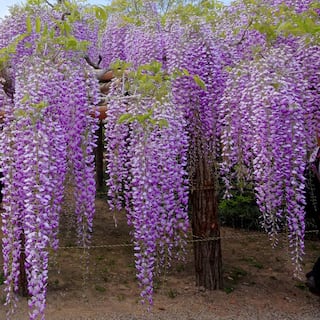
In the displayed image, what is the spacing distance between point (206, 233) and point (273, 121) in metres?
2.73

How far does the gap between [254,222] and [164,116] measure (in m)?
6.34

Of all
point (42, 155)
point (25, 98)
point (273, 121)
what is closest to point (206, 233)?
point (273, 121)

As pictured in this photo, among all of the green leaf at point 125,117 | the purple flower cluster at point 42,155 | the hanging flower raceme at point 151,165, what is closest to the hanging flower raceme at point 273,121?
the hanging flower raceme at point 151,165

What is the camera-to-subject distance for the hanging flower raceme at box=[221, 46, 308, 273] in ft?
10.8

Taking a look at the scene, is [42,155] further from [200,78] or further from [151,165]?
[200,78]

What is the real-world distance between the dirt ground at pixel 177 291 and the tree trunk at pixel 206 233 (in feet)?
0.59

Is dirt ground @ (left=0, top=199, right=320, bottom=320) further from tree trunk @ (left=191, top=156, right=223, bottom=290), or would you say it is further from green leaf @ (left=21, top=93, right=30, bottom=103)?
green leaf @ (left=21, top=93, right=30, bottom=103)

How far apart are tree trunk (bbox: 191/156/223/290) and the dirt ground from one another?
0.18 metres

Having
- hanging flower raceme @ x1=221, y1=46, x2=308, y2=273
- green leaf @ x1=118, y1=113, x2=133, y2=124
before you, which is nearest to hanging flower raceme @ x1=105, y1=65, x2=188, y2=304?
green leaf @ x1=118, y1=113, x2=133, y2=124

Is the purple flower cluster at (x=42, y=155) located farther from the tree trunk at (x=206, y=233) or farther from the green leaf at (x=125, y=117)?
the tree trunk at (x=206, y=233)

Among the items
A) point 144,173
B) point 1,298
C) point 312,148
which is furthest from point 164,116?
point 1,298

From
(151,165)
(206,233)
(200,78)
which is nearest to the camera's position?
(151,165)

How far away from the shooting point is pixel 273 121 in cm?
328

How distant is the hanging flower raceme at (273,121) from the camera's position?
3285mm
